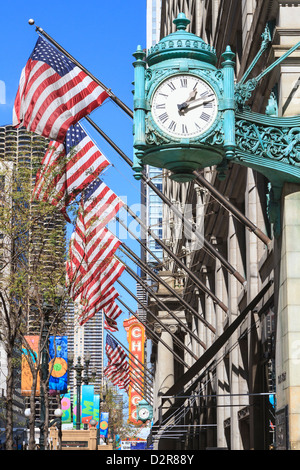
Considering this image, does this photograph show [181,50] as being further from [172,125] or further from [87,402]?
[87,402]

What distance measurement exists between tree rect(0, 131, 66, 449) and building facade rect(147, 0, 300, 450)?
16.5 feet

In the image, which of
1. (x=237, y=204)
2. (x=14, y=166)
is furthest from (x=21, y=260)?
(x=237, y=204)

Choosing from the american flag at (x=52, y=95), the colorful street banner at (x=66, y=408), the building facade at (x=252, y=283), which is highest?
the colorful street banner at (x=66, y=408)

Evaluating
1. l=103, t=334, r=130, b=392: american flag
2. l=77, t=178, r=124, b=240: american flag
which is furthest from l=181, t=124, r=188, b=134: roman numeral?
l=103, t=334, r=130, b=392: american flag

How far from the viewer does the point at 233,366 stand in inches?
1048

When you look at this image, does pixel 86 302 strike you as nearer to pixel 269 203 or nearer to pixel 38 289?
pixel 38 289

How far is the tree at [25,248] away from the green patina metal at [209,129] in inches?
593

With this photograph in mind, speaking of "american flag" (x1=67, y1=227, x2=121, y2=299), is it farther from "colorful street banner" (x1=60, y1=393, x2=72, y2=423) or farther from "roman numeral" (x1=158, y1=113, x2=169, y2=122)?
"colorful street banner" (x1=60, y1=393, x2=72, y2=423)

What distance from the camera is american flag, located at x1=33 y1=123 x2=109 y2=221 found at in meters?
25.4

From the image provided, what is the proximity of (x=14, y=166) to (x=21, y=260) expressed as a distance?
3187mm

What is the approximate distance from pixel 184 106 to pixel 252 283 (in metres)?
11.4

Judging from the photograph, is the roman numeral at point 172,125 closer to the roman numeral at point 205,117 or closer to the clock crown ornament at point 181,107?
the clock crown ornament at point 181,107

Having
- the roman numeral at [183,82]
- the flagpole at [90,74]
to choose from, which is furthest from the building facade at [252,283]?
the flagpole at [90,74]

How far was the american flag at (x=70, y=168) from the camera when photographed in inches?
999
